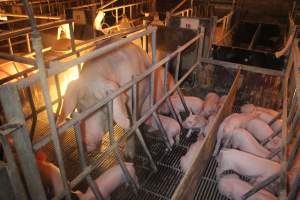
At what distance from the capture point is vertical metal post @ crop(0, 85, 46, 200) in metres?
1.65

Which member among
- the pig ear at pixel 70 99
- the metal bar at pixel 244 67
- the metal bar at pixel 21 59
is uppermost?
the metal bar at pixel 21 59

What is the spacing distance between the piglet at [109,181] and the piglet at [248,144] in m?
1.59

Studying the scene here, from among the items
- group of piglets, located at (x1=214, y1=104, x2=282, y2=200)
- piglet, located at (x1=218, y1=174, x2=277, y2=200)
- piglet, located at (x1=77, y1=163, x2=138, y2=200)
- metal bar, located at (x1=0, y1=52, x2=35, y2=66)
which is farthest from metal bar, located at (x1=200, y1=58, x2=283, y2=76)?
metal bar, located at (x1=0, y1=52, x2=35, y2=66)

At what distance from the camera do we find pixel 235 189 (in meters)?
3.13

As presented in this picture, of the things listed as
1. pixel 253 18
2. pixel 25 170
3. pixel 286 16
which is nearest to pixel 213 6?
pixel 253 18

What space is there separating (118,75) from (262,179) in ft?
7.46

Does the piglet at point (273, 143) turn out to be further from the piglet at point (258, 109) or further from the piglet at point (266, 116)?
the piglet at point (258, 109)

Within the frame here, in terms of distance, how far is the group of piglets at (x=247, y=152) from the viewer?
315cm

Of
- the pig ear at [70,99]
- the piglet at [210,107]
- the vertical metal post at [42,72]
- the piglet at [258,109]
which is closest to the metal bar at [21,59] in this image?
the vertical metal post at [42,72]

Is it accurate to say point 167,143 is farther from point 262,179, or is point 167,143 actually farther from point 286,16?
point 286,16

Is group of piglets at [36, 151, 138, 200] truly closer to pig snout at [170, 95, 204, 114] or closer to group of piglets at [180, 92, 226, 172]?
group of piglets at [180, 92, 226, 172]

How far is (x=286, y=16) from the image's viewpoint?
9664 millimetres

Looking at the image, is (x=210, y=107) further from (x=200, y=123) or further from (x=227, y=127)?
(x=227, y=127)

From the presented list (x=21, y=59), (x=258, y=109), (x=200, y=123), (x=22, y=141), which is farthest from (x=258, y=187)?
(x=21, y=59)
